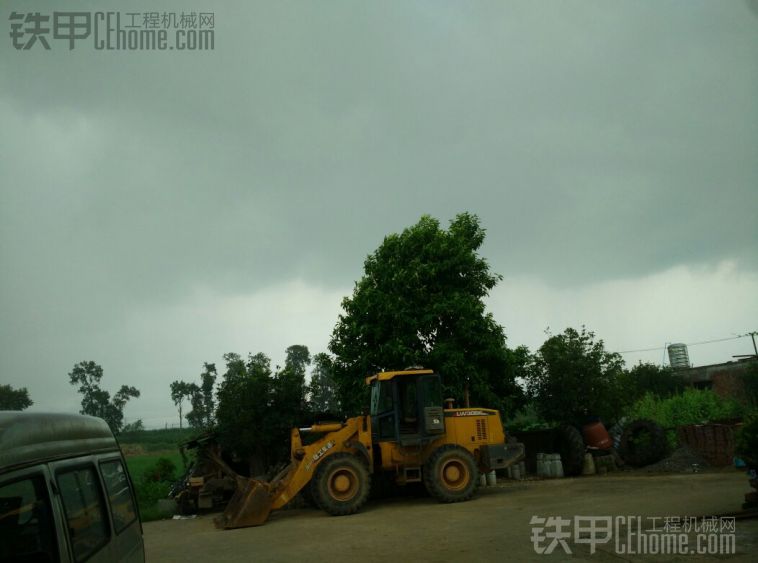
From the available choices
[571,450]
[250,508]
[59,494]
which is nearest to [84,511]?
[59,494]

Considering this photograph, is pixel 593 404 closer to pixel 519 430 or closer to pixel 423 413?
pixel 519 430

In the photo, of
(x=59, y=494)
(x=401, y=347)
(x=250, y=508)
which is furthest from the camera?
(x=401, y=347)

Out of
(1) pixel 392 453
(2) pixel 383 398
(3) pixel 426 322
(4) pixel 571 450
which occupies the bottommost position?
(4) pixel 571 450

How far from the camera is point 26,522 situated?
304 centimetres

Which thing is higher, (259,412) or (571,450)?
(259,412)

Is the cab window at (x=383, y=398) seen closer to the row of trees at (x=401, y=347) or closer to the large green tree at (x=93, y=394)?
the row of trees at (x=401, y=347)

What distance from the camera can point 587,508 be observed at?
436 inches

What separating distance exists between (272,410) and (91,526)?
1407 centimetres

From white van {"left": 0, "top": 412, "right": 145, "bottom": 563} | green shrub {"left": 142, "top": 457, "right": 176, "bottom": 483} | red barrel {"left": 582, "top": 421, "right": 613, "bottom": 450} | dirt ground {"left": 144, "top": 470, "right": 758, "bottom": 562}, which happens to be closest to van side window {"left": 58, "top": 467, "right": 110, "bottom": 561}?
white van {"left": 0, "top": 412, "right": 145, "bottom": 563}

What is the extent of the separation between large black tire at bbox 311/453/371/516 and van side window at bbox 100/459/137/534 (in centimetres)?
841

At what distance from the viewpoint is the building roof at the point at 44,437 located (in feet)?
9.60

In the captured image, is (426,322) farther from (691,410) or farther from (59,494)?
(59,494)

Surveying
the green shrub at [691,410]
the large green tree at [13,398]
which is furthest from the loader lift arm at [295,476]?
the large green tree at [13,398]

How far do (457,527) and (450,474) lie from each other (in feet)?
11.9
